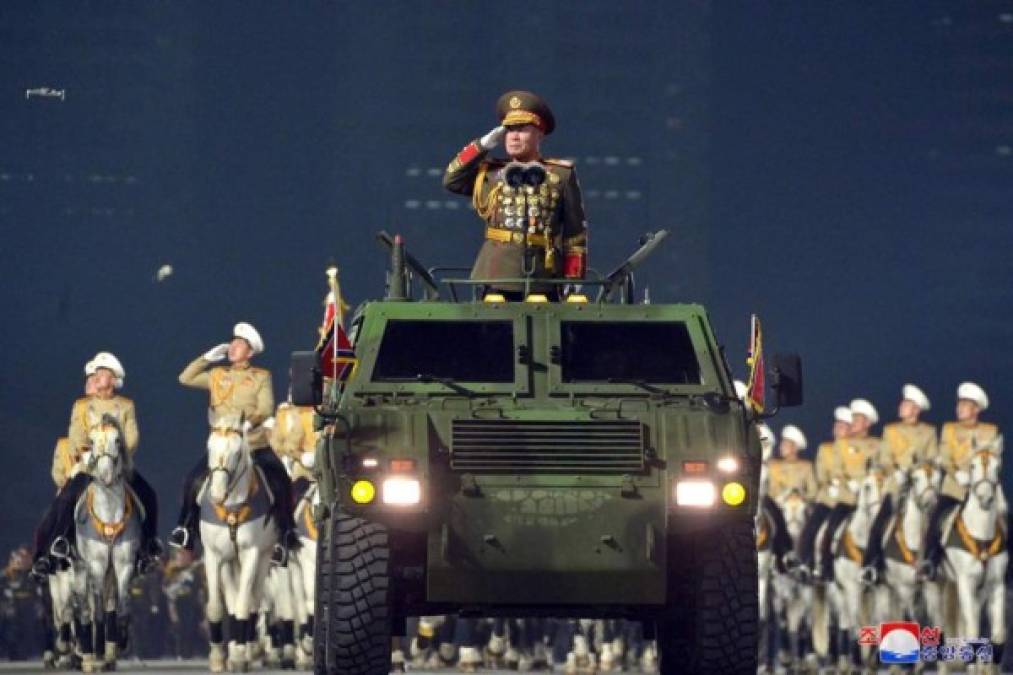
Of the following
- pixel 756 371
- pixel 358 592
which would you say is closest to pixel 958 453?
pixel 756 371

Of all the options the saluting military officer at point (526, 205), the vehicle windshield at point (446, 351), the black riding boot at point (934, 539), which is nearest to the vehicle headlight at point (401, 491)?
the vehicle windshield at point (446, 351)

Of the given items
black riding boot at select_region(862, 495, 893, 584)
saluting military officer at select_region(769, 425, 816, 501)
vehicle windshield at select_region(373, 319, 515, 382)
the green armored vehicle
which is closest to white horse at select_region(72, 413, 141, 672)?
black riding boot at select_region(862, 495, 893, 584)

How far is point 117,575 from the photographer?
2925 cm

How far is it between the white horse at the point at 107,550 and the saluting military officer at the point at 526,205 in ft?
30.8

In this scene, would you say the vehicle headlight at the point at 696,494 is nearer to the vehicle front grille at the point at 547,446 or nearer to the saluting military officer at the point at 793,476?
the vehicle front grille at the point at 547,446

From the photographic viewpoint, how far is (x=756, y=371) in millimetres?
18344

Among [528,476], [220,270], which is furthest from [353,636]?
[220,270]

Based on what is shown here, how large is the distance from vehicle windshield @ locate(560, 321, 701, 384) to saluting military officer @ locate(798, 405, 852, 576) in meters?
17.8

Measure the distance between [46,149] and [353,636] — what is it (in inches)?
1423

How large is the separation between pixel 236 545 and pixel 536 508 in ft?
40.4

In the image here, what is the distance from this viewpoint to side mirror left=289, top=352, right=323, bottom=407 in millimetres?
17781

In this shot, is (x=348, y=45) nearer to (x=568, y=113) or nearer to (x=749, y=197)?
(x=568, y=113)

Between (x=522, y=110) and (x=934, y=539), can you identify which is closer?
(x=522, y=110)

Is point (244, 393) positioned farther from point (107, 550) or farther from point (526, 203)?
point (526, 203)
